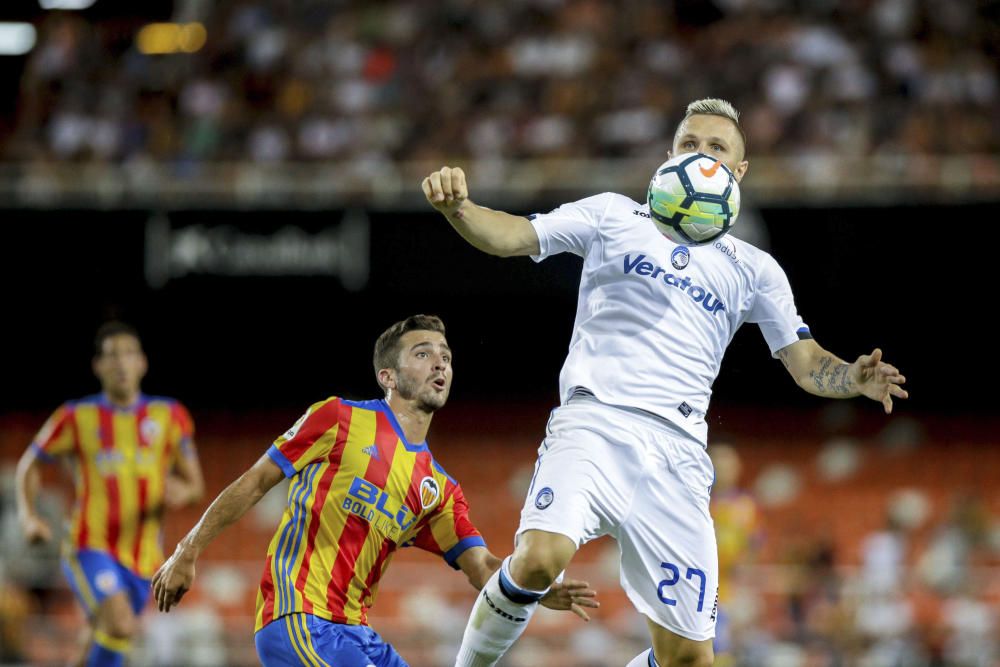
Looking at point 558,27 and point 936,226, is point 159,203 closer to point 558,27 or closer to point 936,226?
point 558,27

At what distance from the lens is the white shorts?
5.35 metres

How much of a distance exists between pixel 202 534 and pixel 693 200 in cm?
219

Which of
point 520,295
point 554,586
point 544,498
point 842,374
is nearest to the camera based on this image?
point 544,498

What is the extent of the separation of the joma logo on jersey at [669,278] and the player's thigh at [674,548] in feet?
1.94

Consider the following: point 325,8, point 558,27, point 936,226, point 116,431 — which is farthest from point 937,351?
point 116,431

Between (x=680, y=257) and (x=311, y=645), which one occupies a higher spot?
(x=680, y=257)

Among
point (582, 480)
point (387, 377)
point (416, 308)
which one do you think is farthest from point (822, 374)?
point (416, 308)

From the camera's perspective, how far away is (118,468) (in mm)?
9055

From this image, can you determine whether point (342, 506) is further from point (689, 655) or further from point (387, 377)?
point (689, 655)

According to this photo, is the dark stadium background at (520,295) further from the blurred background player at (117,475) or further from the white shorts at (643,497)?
the white shorts at (643,497)

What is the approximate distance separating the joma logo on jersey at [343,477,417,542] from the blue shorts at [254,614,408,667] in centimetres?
43

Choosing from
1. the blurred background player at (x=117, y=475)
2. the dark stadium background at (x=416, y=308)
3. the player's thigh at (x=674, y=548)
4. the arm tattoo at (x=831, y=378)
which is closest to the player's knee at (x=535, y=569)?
the player's thigh at (x=674, y=548)

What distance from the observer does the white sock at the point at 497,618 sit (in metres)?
5.33

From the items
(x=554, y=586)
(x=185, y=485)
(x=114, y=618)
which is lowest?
(x=554, y=586)
